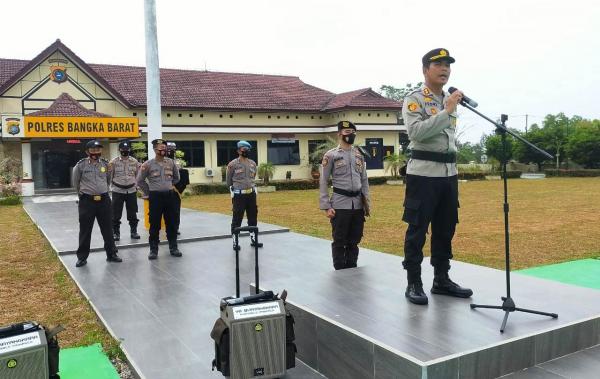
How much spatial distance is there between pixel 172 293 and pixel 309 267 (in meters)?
1.86

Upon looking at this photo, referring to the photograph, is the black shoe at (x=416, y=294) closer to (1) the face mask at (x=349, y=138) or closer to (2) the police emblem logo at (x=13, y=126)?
(1) the face mask at (x=349, y=138)

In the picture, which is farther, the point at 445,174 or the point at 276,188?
the point at 276,188

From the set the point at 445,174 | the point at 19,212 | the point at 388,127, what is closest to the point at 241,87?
the point at 388,127

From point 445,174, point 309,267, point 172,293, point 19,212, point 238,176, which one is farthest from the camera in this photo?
point 19,212

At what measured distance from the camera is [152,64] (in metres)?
10.6

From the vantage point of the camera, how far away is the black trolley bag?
9.59ft

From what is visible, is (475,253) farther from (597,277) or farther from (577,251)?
(597,277)

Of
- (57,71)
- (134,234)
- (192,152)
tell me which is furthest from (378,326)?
(192,152)

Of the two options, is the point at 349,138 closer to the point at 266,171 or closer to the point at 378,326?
the point at 378,326

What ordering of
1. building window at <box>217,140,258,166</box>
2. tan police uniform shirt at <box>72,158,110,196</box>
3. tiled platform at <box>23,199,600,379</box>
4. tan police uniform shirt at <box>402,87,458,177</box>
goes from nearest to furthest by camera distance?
tiled platform at <box>23,199,600,379</box> < tan police uniform shirt at <box>402,87,458,177</box> < tan police uniform shirt at <box>72,158,110,196</box> < building window at <box>217,140,258,166</box>

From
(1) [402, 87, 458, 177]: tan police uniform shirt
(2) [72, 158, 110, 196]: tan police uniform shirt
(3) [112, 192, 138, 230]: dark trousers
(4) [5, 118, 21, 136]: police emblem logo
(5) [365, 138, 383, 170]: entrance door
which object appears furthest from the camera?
(5) [365, 138, 383, 170]: entrance door

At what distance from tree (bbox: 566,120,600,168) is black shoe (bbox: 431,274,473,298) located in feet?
129

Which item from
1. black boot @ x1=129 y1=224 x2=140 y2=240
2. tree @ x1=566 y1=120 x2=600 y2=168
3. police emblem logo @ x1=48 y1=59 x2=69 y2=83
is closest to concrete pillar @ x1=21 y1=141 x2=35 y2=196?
police emblem logo @ x1=48 y1=59 x2=69 y2=83

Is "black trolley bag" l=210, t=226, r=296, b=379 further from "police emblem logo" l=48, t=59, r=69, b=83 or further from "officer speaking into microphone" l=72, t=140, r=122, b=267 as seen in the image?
"police emblem logo" l=48, t=59, r=69, b=83
